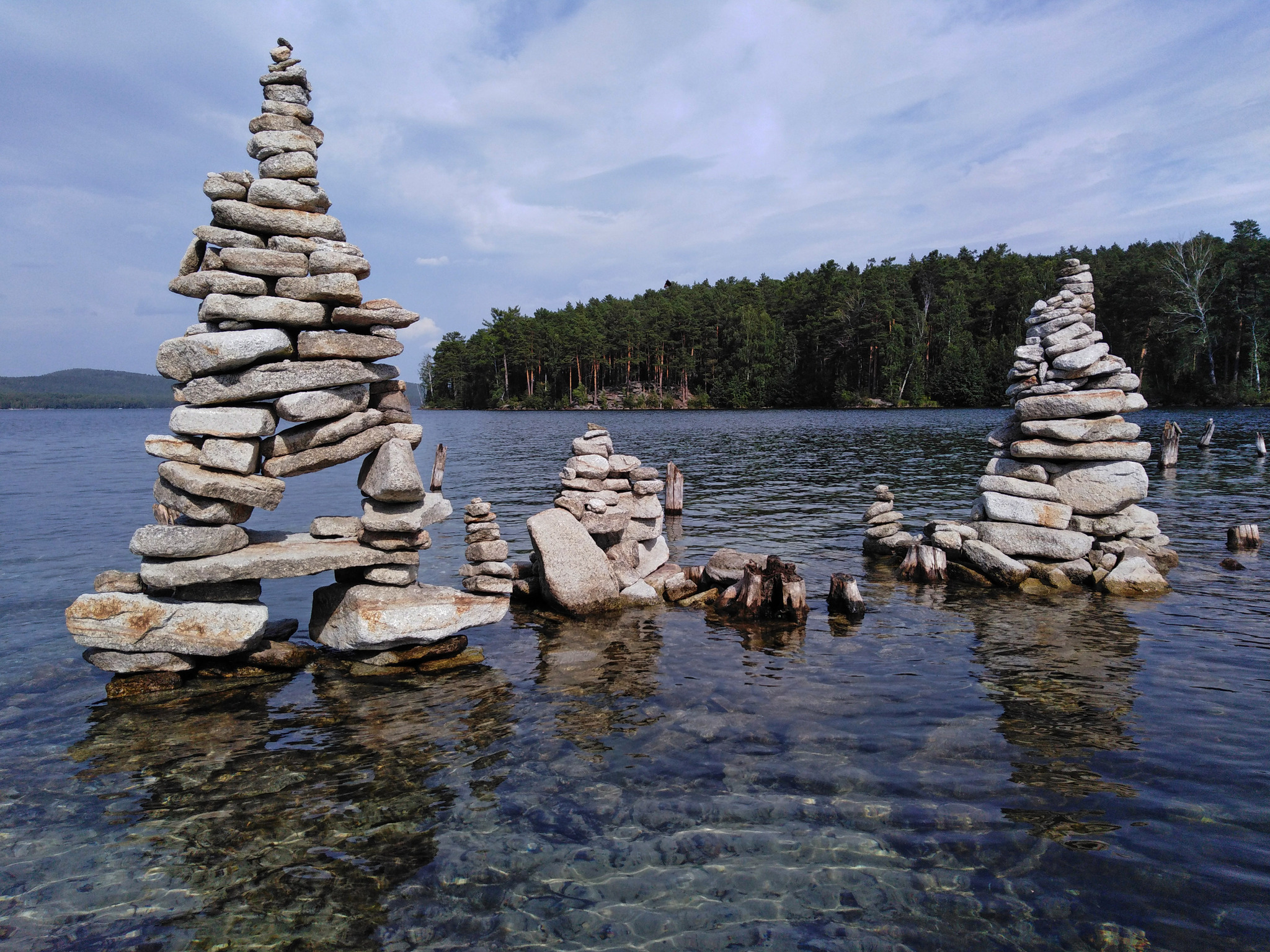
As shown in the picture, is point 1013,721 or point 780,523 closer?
point 1013,721

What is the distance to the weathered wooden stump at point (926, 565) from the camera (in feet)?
58.4

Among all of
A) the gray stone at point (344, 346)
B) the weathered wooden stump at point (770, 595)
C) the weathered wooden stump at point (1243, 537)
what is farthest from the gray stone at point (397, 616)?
the weathered wooden stump at point (1243, 537)

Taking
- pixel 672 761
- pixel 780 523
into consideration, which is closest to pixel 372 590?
pixel 672 761

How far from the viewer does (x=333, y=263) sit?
36.3ft

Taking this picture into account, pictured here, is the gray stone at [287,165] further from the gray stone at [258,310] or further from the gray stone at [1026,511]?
the gray stone at [1026,511]

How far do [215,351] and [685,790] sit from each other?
29.8 feet

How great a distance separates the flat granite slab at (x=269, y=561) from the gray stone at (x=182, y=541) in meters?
0.10

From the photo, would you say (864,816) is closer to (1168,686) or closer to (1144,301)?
(1168,686)

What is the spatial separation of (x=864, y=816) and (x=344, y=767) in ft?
19.9

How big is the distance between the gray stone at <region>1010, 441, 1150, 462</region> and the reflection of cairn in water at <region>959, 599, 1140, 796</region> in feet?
14.2

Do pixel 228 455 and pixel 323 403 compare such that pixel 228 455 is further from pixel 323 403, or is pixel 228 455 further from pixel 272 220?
pixel 272 220

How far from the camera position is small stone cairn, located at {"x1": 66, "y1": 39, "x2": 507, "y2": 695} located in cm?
1035

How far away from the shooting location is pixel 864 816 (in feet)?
24.0

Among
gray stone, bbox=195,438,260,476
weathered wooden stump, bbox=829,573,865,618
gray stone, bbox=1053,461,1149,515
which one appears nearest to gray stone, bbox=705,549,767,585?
weathered wooden stump, bbox=829,573,865,618
